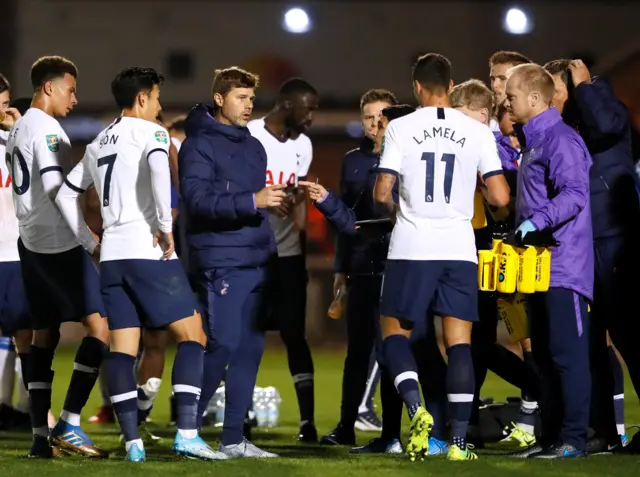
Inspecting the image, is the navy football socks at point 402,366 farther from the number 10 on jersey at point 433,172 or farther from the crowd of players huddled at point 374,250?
the number 10 on jersey at point 433,172

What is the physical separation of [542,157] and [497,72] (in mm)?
1402

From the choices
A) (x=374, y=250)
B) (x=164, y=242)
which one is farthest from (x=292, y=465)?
(x=374, y=250)

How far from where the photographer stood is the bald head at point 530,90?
6.70m

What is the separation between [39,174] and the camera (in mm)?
7016

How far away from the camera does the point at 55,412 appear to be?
391 inches

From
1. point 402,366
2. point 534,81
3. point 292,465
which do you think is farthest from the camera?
point 534,81

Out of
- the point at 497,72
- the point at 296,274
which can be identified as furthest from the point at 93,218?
the point at 497,72

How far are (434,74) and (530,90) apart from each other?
0.52 meters

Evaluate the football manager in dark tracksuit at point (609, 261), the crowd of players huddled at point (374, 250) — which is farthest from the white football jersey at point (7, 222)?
the football manager in dark tracksuit at point (609, 261)

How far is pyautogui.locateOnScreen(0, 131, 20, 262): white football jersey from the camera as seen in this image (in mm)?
7887

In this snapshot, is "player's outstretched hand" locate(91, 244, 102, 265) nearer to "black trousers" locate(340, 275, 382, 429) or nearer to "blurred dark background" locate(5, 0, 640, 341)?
"black trousers" locate(340, 275, 382, 429)

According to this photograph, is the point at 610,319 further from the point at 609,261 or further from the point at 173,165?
the point at 173,165

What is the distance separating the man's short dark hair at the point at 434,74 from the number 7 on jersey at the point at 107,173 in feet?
5.17

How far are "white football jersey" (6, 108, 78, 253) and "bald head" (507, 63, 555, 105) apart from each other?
240cm
